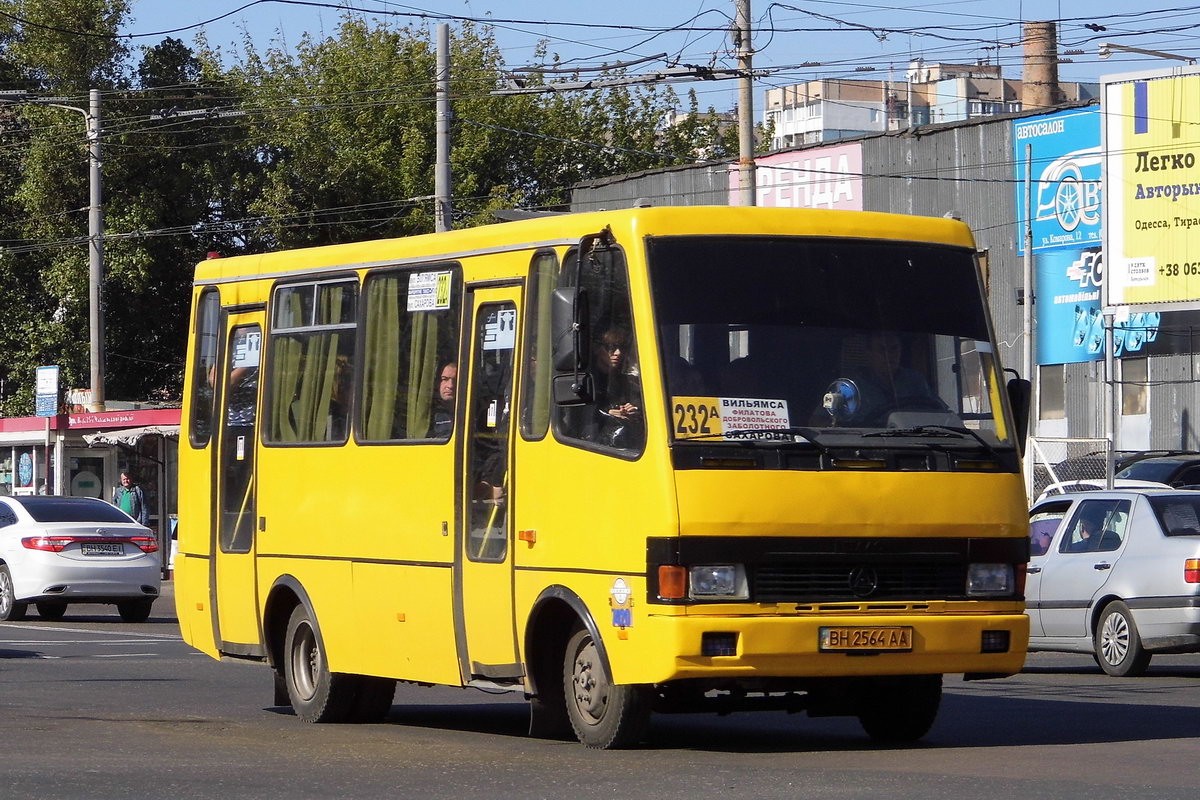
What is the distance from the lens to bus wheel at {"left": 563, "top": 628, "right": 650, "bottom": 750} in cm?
1077

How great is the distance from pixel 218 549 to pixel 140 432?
2246 centimetres

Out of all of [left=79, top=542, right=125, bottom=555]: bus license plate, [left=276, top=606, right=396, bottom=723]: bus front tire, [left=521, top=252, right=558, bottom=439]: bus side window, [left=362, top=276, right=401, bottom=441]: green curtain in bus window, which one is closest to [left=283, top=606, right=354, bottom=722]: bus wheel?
[left=276, top=606, right=396, bottom=723]: bus front tire

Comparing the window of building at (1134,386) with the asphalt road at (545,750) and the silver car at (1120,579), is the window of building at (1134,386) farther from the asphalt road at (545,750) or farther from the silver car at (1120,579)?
the asphalt road at (545,750)

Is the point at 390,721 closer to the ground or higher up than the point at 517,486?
closer to the ground

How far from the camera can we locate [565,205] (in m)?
72.1

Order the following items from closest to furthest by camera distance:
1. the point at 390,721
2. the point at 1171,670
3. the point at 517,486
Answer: the point at 517,486, the point at 390,721, the point at 1171,670

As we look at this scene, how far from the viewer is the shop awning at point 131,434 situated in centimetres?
3619

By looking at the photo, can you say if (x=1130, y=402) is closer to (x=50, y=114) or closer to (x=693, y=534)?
(x=50, y=114)

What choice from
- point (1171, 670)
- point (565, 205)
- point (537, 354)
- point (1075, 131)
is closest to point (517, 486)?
point (537, 354)

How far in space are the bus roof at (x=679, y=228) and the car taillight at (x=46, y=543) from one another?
13.8 metres

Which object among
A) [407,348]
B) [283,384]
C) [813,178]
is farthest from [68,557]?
[813,178]

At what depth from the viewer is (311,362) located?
535 inches

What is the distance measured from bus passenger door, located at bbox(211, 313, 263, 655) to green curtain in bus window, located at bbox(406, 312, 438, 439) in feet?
6.28

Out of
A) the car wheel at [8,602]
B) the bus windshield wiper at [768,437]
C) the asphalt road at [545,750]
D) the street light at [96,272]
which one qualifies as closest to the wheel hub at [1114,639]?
the asphalt road at [545,750]
